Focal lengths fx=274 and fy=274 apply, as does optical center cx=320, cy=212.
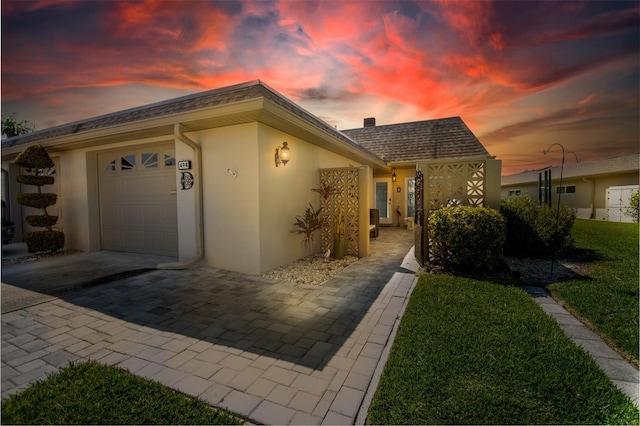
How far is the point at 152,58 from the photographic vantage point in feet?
19.1

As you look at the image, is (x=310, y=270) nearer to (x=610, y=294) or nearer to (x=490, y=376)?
(x=490, y=376)

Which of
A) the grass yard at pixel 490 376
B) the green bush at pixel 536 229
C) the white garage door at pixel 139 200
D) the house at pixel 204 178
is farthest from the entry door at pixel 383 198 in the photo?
the grass yard at pixel 490 376

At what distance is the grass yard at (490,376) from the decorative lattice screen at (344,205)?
376 centimetres

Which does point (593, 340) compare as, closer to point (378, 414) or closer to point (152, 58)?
point (378, 414)

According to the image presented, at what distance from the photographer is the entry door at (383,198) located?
13.5 m

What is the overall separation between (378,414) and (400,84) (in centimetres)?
731

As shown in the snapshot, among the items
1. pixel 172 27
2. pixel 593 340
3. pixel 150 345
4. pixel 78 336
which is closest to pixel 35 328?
pixel 78 336

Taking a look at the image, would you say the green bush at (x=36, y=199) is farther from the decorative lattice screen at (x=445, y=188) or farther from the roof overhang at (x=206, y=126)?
the decorative lattice screen at (x=445, y=188)

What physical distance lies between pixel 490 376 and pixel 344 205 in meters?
5.27

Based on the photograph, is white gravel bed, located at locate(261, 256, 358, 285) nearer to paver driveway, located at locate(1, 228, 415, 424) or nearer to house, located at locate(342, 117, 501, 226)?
paver driveway, located at locate(1, 228, 415, 424)

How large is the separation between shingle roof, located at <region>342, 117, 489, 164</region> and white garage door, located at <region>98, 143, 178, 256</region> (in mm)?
9298

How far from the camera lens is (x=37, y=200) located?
23.9 feet

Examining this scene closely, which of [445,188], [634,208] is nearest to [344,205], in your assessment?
[445,188]

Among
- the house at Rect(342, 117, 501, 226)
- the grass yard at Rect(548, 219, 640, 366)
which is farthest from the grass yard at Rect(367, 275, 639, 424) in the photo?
the house at Rect(342, 117, 501, 226)
